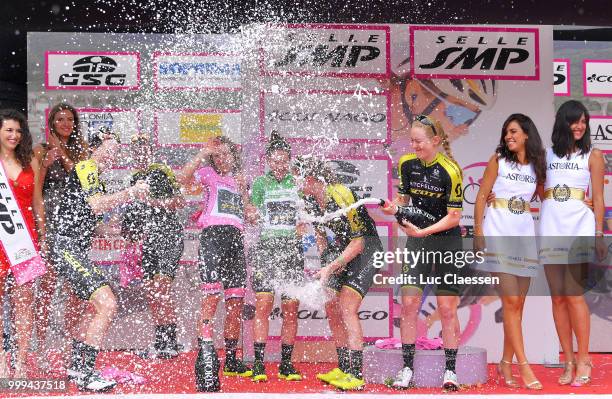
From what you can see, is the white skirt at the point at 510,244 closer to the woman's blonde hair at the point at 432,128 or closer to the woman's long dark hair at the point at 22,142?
the woman's blonde hair at the point at 432,128

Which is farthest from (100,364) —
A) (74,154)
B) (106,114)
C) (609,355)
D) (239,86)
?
(609,355)

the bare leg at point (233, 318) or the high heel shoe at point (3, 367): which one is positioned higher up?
the bare leg at point (233, 318)

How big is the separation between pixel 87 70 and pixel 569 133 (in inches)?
155

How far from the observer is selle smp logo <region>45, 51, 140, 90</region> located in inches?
270

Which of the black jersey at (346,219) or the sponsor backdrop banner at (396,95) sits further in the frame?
the sponsor backdrop banner at (396,95)

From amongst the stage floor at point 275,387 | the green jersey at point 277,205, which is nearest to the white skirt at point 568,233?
the stage floor at point 275,387

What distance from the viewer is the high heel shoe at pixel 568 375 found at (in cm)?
543

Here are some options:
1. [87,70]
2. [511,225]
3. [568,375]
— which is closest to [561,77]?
[511,225]

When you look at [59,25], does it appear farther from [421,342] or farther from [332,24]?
[421,342]

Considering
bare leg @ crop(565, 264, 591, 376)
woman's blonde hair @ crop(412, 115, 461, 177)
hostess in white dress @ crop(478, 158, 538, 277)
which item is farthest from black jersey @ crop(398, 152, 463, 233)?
bare leg @ crop(565, 264, 591, 376)

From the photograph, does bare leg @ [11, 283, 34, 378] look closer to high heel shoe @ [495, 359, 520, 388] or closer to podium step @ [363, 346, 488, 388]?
podium step @ [363, 346, 488, 388]

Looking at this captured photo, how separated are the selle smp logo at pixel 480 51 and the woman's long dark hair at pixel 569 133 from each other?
117cm

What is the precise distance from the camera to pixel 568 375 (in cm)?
546

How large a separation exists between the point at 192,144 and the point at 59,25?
1.48m
